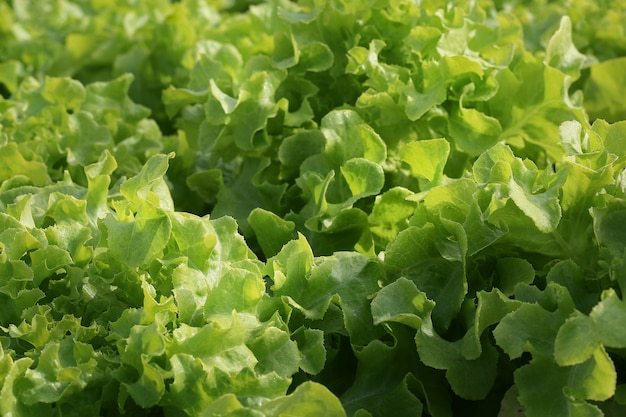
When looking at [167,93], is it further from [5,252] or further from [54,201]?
[5,252]

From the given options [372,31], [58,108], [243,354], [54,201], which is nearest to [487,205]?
[243,354]

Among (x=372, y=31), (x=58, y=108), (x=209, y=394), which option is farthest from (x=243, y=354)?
(x=58, y=108)

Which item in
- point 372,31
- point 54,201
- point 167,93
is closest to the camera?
point 54,201

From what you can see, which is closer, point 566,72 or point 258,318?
point 258,318

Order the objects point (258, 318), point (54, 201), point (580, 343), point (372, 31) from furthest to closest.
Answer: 1. point (372, 31)
2. point (54, 201)
3. point (258, 318)
4. point (580, 343)

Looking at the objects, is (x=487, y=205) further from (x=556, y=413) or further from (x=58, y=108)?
(x=58, y=108)

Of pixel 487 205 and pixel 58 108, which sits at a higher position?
pixel 487 205
